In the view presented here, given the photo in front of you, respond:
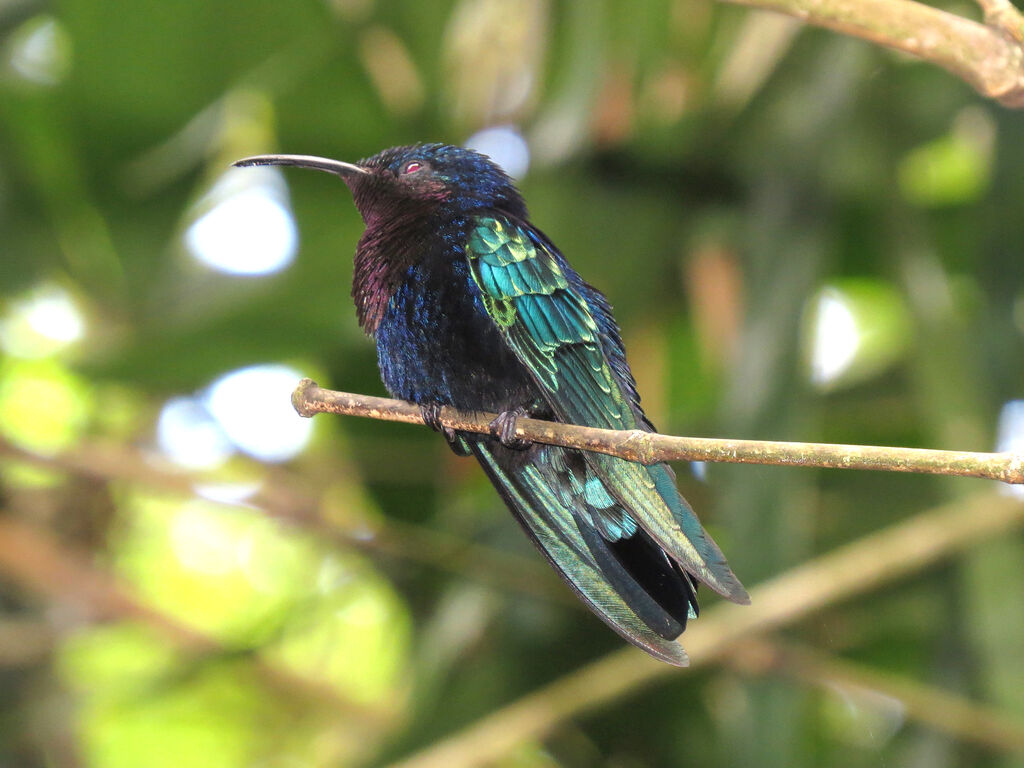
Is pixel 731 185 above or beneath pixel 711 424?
above

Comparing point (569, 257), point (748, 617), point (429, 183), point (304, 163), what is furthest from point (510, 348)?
point (748, 617)

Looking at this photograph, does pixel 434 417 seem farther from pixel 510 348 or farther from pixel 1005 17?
pixel 1005 17

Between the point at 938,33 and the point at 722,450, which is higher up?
the point at 938,33

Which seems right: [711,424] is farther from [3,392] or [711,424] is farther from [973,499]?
[3,392]

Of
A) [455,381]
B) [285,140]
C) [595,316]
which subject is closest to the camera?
[595,316]

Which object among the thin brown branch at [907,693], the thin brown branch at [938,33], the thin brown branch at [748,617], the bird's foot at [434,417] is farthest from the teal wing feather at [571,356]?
the thin brown branch at [907,693]

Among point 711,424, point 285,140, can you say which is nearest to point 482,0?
point 285,140

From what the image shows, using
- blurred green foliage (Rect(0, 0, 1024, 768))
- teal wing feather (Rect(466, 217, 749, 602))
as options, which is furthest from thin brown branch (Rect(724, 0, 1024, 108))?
blurred green foliage (Rect(0, 0, 1024, 768))
